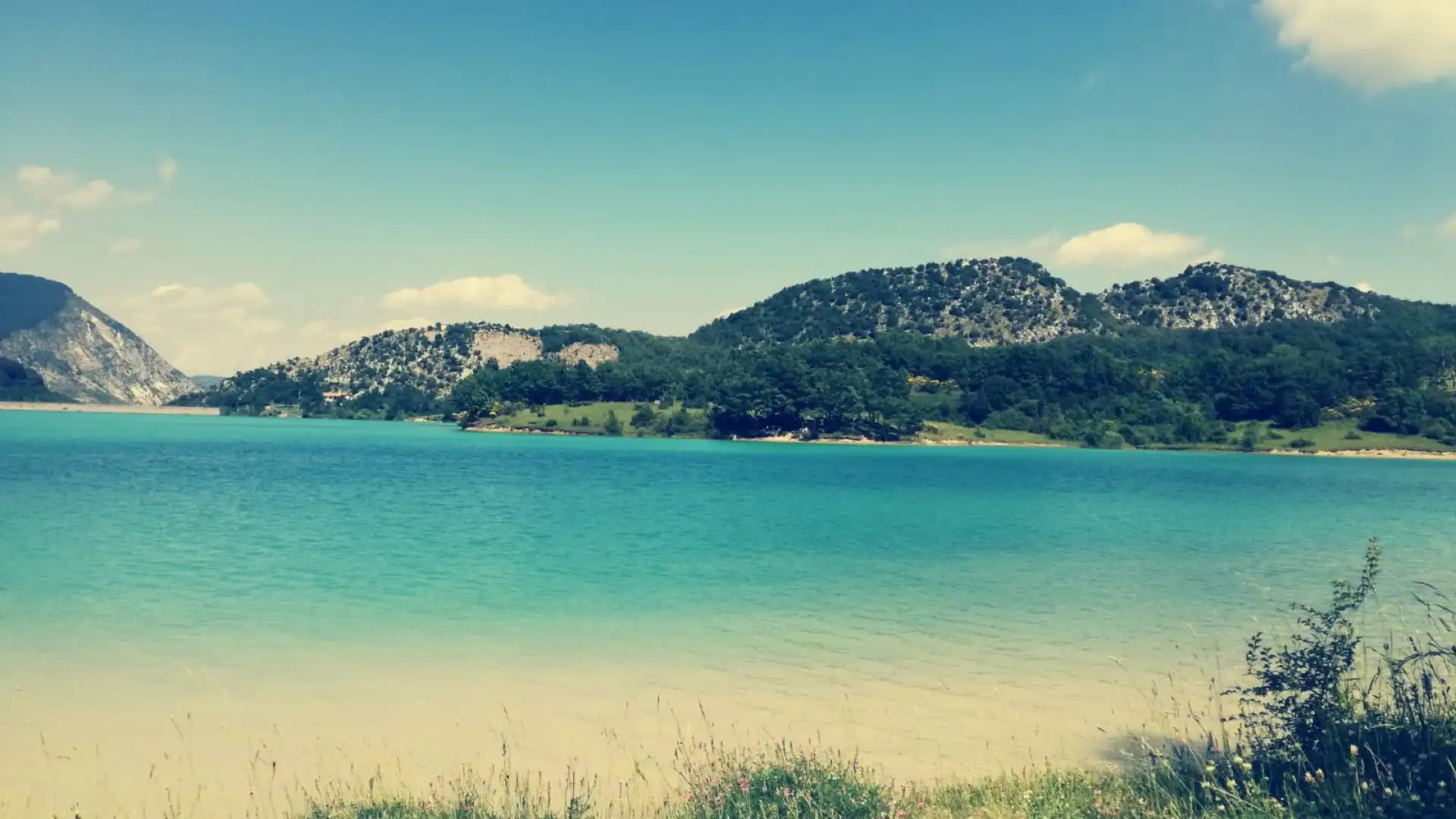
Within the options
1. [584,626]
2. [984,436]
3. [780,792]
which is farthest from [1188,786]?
[984,436]

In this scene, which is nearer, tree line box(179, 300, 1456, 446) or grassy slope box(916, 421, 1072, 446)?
tree line box(179, 300, 1456, 446)

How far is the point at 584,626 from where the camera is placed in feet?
67.1

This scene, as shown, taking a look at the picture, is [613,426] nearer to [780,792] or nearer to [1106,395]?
[1106,395]

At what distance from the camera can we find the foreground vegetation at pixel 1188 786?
26.1 ft

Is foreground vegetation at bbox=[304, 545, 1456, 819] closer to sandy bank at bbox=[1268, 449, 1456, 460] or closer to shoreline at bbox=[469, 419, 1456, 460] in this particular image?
shoreline at bbox=[469, 419, 1456, 460]

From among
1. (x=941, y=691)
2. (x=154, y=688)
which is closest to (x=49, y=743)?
(x=154, y=688)

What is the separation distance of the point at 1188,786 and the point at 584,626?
13.7m

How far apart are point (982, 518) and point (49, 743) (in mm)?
42766

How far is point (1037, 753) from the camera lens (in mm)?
12516

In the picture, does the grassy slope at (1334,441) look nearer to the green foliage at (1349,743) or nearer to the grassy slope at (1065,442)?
the grassy slope at (1065,442)

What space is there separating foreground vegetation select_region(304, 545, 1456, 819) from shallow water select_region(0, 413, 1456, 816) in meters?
1.76

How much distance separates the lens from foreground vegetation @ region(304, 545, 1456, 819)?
7953 mm

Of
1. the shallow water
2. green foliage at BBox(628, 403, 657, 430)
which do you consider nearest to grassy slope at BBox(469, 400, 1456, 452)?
green foliage at BBox(628, 403, 657, 430)

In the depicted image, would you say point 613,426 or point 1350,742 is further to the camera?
point 613,426
